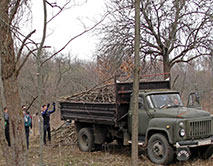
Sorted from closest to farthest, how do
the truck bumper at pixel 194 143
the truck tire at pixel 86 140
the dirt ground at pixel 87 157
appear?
the truck bumper at pixel 194 143 < the dirt ground at pixel 87 157 < the truck tire at pixel 86 140

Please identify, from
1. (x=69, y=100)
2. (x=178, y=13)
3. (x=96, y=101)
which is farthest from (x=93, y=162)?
(x=178, y=13)

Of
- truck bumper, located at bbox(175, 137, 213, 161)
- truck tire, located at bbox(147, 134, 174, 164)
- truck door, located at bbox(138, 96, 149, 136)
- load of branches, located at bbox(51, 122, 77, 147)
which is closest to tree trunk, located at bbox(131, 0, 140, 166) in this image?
truck bumper, located at bbox(175, 137, 213, 161)

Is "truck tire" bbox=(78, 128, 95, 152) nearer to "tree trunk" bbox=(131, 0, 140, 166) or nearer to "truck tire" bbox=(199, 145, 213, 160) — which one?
"truck tire" bbox=(199, 145, 213, 160)

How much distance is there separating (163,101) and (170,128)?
1239mm

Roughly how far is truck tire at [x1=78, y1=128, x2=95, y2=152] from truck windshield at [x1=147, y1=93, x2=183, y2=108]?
2.71 m

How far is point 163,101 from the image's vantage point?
30.5 ft

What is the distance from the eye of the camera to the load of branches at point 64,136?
1227 centimetres

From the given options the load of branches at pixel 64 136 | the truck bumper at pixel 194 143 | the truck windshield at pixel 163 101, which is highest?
the truck windshield at pixel 163 101

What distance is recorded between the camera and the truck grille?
828 centimetres

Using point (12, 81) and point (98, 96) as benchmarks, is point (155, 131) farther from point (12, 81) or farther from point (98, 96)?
point (12, 81)

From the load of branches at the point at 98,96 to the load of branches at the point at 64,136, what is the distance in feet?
5.81

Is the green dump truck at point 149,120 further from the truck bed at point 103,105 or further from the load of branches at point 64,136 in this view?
the load of branches at point 64,136

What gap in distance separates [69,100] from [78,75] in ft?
61.1

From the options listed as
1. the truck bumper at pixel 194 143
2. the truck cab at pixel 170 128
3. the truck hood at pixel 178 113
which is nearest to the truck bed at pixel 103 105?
the truck cab at pixel 170 128
